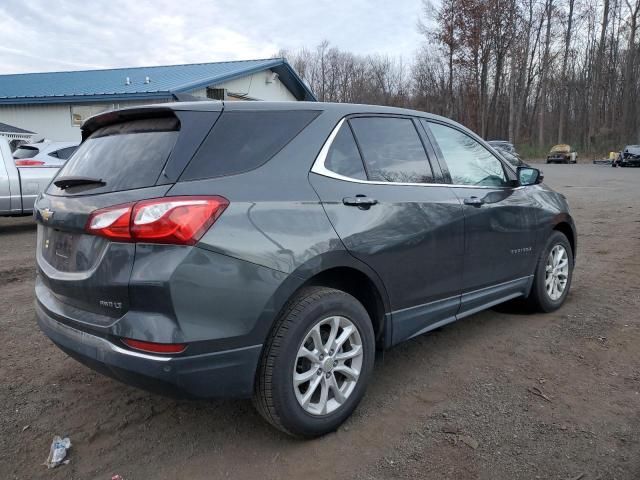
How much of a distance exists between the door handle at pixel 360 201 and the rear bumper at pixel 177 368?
931 millimetres

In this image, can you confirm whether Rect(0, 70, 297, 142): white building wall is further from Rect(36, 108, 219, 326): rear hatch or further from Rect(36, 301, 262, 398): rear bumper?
Rect(36, 301, 262, 398): rear bumper

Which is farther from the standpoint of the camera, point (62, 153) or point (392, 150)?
point (62, 153)

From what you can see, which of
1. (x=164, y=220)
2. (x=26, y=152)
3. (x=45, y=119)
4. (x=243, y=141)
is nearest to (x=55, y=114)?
(x=45, y=119)

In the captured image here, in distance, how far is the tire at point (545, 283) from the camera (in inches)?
178

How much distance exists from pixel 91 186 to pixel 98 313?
25.7 inches

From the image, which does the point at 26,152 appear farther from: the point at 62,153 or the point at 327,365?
the point at 327,365

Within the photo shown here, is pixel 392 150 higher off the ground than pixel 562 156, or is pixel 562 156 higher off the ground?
pixel 392 150

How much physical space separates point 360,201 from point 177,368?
1.32 metres

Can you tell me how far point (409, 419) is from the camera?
295 centimetres

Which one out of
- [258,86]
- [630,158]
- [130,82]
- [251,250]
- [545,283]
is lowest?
[545,283]

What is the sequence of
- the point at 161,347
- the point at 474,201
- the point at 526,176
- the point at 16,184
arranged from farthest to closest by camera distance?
the point at 16,184 → the point at 526,176 → the point at 474,201 → the point at 161,347

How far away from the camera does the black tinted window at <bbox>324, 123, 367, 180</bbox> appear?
9.56ft

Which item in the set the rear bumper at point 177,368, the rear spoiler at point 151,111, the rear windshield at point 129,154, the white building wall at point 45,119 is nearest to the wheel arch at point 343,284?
the rear bumper at point 177,368

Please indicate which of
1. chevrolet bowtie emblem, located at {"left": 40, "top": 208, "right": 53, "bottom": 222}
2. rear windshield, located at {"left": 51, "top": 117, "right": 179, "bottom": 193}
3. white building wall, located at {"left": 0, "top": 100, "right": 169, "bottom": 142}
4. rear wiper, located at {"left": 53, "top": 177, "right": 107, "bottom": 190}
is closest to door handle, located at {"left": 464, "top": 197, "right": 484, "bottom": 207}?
rear windshield, located at {"left": 51, "top": 117, "right": 179, "bottom": 193}
